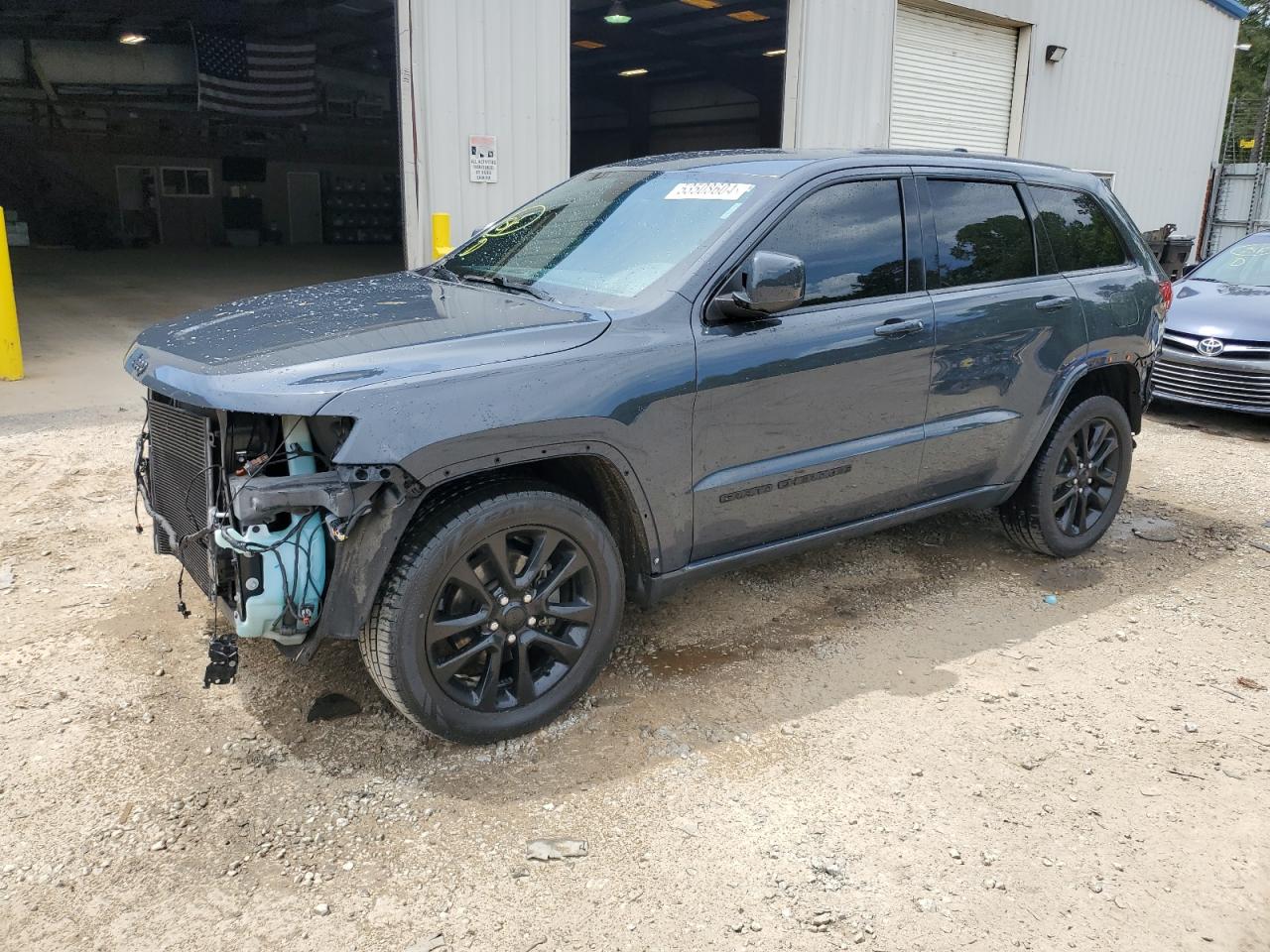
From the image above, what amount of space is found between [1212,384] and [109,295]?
14.0 metres

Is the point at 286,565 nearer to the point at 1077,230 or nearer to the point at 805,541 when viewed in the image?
the point at 805,541

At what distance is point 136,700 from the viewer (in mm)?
3426

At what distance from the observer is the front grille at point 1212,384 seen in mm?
7773

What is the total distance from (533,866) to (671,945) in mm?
459

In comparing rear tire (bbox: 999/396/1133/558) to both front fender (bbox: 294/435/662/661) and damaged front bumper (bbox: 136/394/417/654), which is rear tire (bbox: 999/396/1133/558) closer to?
front fender (bbox: 294/435/662/661)

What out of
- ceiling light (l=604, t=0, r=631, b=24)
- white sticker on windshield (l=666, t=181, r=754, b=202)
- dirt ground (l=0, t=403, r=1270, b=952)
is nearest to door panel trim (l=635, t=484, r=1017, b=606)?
dirt ground (l=0, t=403, r=1270, b=952)

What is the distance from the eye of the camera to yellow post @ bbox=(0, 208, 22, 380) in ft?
25.3


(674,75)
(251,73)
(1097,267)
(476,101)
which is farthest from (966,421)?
(674,75)

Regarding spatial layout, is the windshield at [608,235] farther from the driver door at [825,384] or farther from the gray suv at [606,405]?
the driver door at [825,384]

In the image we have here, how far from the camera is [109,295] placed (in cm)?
1442

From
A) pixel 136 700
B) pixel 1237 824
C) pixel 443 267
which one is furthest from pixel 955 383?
pixel 136 700

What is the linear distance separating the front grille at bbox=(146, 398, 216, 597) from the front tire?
615mm

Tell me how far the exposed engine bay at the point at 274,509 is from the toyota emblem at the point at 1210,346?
749 cm

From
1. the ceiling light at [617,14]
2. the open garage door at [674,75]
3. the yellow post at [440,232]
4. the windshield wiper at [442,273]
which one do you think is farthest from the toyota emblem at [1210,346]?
the ceiling light at [617,14]
